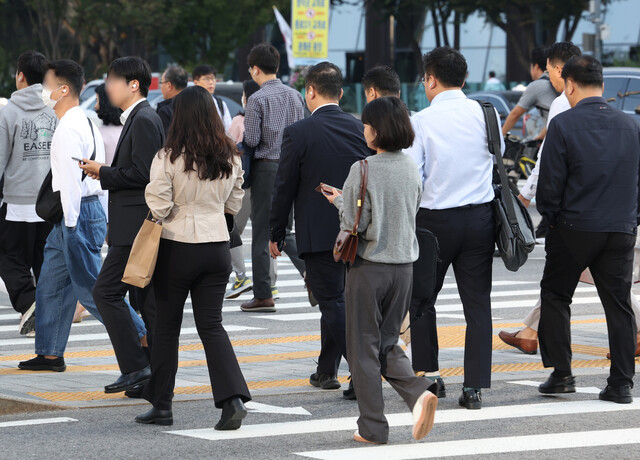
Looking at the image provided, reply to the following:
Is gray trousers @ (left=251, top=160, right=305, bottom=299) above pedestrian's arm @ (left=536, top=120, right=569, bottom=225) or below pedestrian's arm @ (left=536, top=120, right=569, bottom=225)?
below

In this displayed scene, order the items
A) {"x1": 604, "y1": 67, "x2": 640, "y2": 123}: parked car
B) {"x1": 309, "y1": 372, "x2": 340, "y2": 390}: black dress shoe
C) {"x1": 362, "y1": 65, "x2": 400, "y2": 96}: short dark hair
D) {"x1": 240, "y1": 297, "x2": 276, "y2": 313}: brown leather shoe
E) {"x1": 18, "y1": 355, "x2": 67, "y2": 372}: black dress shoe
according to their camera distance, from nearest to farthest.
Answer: {"x1": 362, "y1": 65, "x2": 400, "y2": 96}: short dark hair < {"x1": 309, "y1": 372, "x2": 340, "y2": 390}: black dress shoe < {"x1": 18, "y1": 355, "x2": 67, "y2": 372}: black dress shoe < {"x1": 240, "y1": 297, "x2": 276, "y2": 313}: brown leather shoe < {"x1": 604, "y1": 67, "x2": 640, "y2": 123}: parked car

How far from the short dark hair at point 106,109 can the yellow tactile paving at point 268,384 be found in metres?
2.75

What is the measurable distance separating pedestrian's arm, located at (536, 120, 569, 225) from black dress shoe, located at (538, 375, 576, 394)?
3.17ft

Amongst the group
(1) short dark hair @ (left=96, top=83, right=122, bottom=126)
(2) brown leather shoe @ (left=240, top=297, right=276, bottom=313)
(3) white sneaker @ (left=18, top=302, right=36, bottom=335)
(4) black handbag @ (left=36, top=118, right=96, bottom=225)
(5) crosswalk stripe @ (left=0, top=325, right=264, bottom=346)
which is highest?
(1) short dark hair @ (left=96, top=83, right=122, bottom=126)

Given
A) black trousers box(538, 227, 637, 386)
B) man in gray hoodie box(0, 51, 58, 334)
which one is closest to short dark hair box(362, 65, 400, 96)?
black trousers box(538, 227, 637, 386)

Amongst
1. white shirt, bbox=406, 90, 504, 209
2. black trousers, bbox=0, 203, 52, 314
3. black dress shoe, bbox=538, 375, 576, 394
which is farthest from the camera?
black trousers, bbox=0, 203, 52, 314

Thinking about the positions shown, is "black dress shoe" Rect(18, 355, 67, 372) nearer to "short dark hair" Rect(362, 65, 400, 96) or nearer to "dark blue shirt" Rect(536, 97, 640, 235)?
"short dark hair" Rect(362, 65, 400, 96)

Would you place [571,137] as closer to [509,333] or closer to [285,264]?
[509,333]

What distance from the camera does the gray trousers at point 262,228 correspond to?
1077 cm

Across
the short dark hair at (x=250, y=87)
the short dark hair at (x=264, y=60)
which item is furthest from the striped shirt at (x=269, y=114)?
the short dark hair at (x=250, y=87)

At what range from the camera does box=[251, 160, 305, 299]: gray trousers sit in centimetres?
1077

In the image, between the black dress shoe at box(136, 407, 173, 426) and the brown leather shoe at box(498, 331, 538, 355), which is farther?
the brown leather shoe at box(498, 331, 538, 355)

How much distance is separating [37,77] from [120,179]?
3.00m

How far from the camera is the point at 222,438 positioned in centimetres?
627
